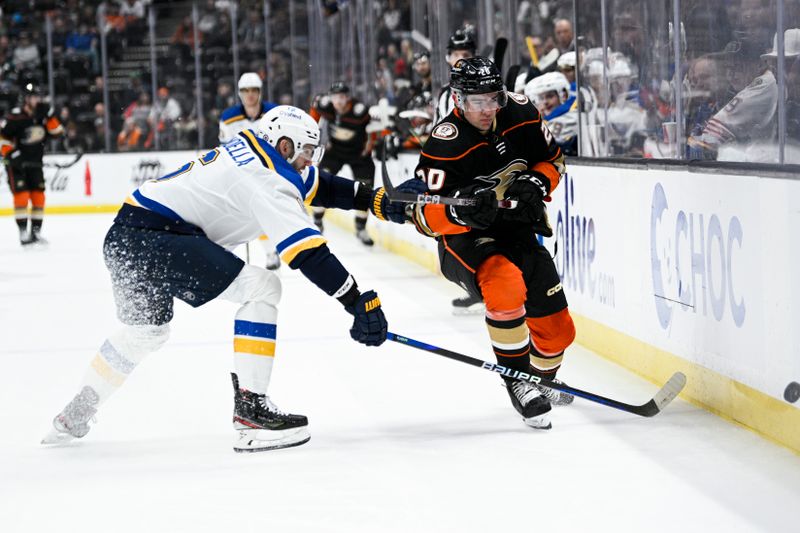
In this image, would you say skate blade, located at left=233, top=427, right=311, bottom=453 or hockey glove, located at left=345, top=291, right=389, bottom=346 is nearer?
hockey glove, located at left=345, top=291, right=389, bottom=346

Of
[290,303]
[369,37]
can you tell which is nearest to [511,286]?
[290,303]

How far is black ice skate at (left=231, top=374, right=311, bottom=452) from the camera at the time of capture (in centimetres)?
367

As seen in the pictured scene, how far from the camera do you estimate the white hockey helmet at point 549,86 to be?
615 centimetres

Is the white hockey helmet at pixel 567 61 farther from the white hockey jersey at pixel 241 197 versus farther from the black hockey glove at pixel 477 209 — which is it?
the white hockey jersey at pixel 241 197

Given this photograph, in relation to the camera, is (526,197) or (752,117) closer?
(526,197)

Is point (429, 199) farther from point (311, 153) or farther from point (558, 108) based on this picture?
point (558, 108)

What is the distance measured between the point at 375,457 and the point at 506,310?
26.0 inches

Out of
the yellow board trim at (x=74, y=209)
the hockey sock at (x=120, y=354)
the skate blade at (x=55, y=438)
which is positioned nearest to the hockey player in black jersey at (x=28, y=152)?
the yellow board trim at (x=74, y=209)

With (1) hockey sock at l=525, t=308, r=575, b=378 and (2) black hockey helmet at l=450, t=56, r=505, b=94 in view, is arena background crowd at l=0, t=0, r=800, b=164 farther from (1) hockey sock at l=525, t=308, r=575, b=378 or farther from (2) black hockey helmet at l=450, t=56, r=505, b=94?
(2) black hockey helmet at l=450, t=56, r=505, b=94

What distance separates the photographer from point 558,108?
20.2 ft

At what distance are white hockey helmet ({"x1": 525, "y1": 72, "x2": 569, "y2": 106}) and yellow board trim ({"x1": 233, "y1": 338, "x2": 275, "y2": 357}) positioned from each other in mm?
2982

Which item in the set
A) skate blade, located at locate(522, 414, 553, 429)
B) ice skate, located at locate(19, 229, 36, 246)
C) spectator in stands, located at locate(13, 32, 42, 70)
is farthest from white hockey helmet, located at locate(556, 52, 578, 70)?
spectator in stands, located at locate(13, 32, 42, 70)

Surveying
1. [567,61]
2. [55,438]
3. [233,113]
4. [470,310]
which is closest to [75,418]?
[55,438]

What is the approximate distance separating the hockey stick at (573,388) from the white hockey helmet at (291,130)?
64 cm
